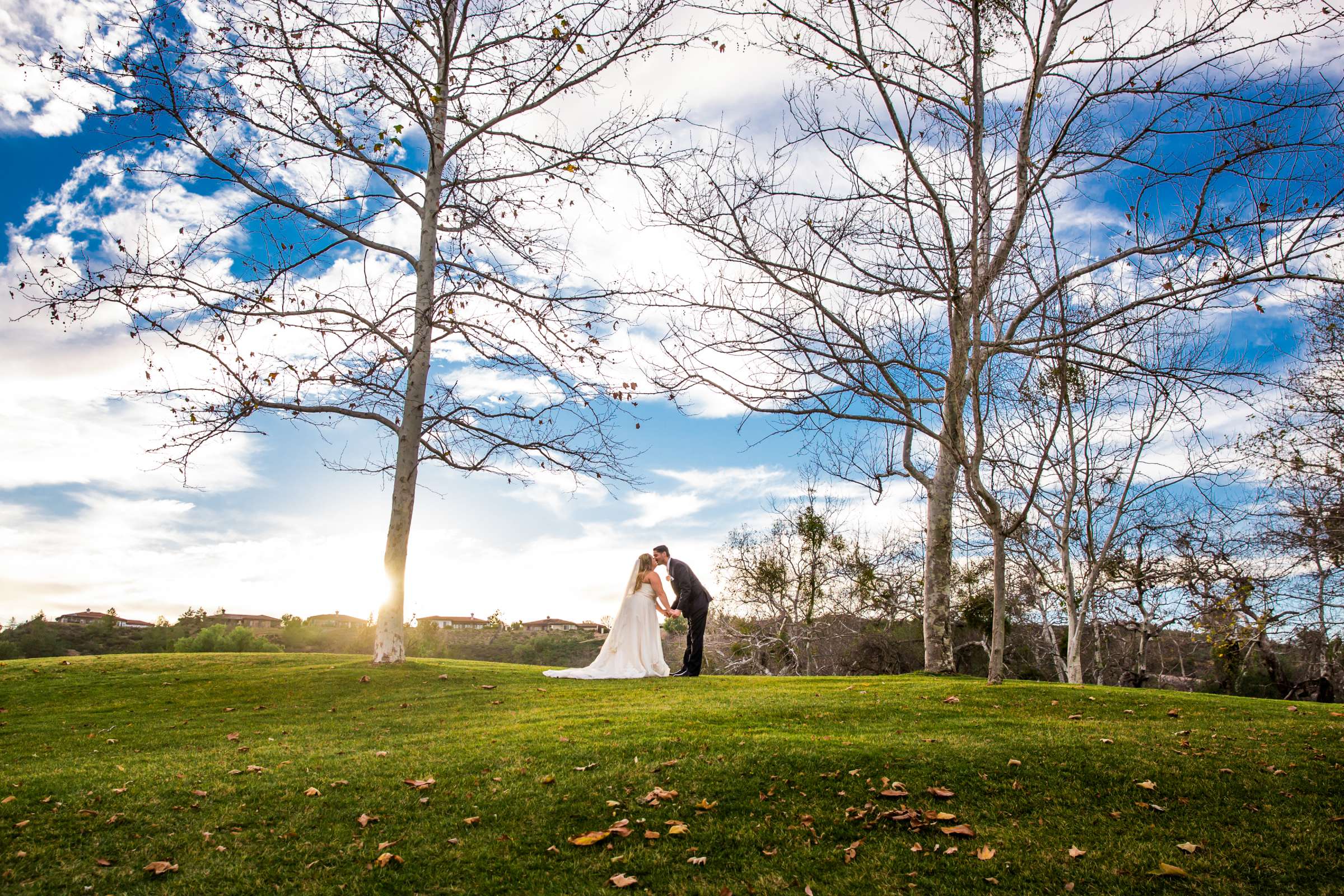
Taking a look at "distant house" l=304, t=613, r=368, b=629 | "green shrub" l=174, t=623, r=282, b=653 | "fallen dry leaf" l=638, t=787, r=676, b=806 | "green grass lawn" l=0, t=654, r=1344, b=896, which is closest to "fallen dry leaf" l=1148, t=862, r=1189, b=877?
"green grass lawn" l=0, t=654, r=1344, b=896

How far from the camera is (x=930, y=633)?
15977 mm

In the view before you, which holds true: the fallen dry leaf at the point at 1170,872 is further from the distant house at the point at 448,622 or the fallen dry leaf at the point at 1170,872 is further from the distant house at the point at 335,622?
the distant house at the point at 335,622

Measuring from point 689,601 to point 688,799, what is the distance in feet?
31.6

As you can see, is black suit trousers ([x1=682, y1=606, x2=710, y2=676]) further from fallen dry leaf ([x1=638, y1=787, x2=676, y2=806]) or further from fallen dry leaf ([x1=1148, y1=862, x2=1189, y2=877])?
fallen dry leaf ([x1=1148, y1=862, x2=1189, y2=877])

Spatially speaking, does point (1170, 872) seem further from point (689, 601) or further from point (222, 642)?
point (222, 642)

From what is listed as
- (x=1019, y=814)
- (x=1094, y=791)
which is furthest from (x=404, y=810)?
(x=1094, y=791)

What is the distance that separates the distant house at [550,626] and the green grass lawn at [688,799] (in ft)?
177

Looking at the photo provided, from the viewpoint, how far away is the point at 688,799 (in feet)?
21.1

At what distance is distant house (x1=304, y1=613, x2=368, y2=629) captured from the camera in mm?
49906

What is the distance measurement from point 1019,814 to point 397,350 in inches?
588

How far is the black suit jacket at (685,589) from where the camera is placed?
16.0 m

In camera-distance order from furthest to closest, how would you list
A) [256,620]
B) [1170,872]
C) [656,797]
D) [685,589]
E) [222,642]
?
[256,620] → [222,642] → [685,589] → [656,797] → [1170,872]

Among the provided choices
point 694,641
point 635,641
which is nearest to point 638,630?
point 635,641

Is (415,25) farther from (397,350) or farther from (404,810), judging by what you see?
(404,810)
